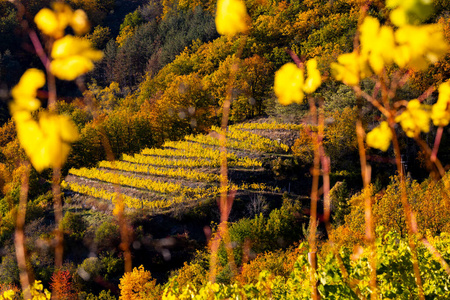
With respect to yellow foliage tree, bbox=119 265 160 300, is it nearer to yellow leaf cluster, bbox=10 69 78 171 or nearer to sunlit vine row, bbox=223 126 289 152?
yellow leaf cluster, bbox=10 69 78 171

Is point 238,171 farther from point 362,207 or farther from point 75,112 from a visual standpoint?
point 75,112

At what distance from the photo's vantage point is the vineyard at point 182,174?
1483 centimetres

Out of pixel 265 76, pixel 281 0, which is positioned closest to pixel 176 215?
pixel 265 76

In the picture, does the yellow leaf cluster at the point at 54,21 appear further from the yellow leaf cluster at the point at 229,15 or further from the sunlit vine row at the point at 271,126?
the sunlit vine row at the point at 271,126

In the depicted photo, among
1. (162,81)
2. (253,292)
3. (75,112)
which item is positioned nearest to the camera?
(253,292)

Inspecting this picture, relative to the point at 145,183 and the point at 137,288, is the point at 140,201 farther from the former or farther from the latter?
the point at 137,288

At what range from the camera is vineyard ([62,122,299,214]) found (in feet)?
48.6

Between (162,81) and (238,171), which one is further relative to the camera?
(162,81)

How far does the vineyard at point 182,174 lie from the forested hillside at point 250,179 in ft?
0.27

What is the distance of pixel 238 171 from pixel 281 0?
31.8m

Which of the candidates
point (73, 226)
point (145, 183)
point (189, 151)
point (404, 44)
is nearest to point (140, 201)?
point (145, 183)

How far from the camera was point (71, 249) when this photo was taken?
1270 cm

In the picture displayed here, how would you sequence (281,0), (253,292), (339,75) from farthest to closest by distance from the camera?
(281,0) < (253,292) < (339,75)

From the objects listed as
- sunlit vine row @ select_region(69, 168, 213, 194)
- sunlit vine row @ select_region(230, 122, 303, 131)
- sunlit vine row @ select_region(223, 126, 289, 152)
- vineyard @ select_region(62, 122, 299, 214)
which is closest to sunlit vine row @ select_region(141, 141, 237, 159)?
vineyard @ select_region(62, 122, 299, 214)
